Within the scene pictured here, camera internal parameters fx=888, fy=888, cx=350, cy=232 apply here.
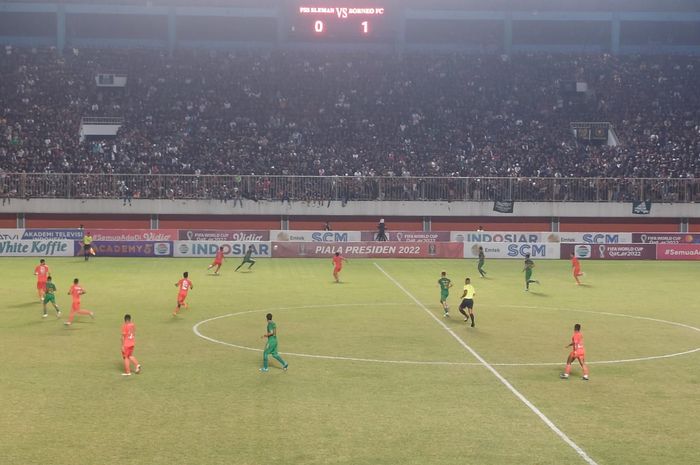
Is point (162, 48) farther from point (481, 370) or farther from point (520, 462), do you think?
point (520, 462)

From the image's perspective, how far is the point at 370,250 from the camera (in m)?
61.9

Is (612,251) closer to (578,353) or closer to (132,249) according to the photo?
(132,249)

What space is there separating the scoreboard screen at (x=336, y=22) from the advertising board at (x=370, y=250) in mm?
29359

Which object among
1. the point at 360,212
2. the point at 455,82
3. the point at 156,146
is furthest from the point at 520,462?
the point at 455,82

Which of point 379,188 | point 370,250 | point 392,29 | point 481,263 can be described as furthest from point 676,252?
point 392,29

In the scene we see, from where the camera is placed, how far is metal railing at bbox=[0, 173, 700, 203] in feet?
222

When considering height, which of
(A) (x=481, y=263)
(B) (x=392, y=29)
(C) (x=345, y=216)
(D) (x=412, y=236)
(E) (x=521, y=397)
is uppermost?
(B) (x=392, y=29)

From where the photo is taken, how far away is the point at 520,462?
15242 millimetres

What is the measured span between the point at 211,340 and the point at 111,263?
2973 cm

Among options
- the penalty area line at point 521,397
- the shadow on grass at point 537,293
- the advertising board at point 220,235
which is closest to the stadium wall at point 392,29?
the advertising board at point 220,235

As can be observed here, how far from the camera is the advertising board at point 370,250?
60.9 meters

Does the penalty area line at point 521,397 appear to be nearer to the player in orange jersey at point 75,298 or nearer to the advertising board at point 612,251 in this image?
the player in orange jersey at point 75,298

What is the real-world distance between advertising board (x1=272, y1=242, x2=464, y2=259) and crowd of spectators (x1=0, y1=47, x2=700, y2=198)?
28.8 ft

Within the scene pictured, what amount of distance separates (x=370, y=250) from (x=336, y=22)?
31.0 metres
